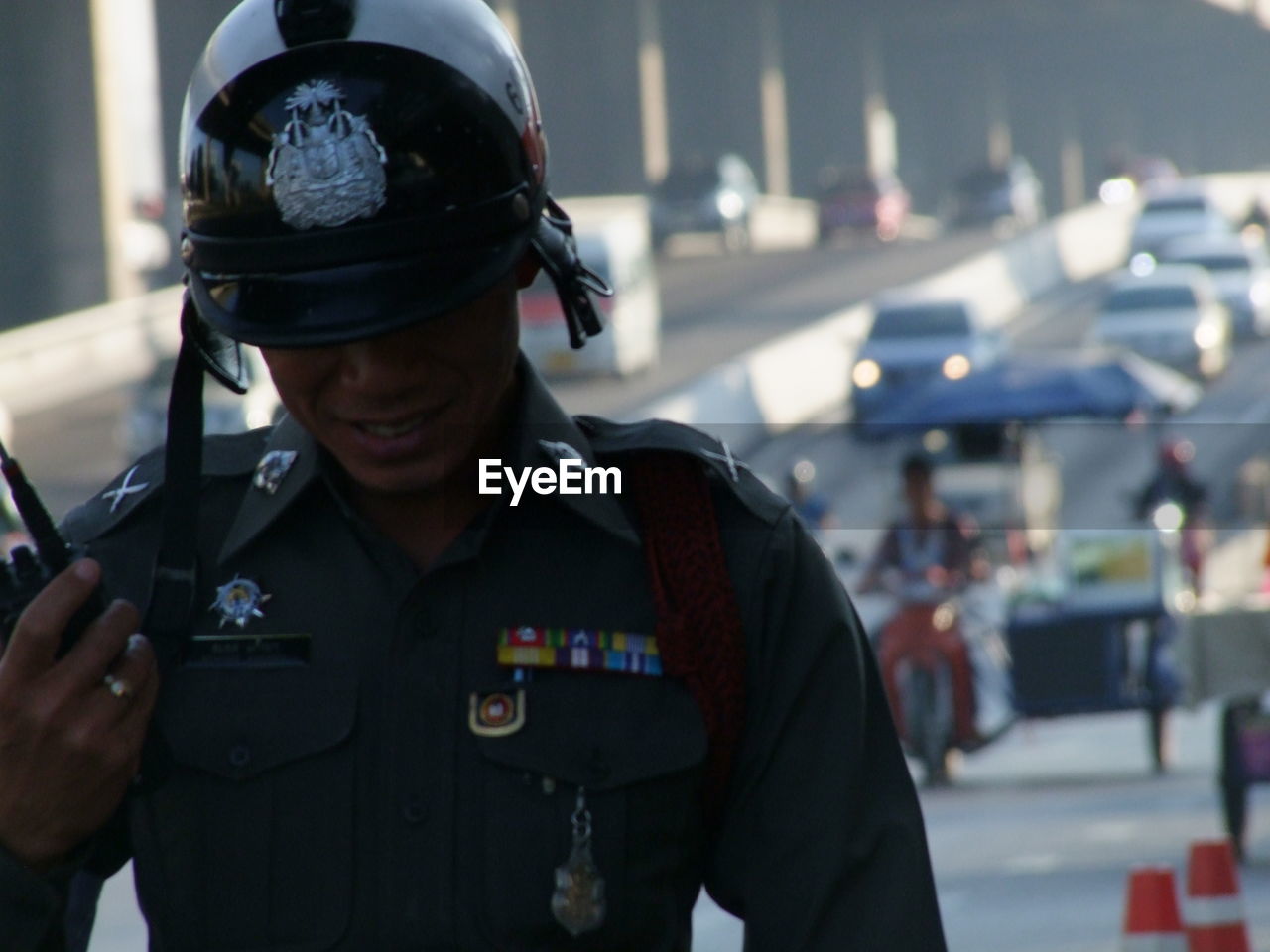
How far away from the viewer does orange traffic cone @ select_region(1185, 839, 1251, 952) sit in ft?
23.6

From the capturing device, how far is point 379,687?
228cm

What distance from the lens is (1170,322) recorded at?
129ft

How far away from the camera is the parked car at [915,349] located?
36562 mm

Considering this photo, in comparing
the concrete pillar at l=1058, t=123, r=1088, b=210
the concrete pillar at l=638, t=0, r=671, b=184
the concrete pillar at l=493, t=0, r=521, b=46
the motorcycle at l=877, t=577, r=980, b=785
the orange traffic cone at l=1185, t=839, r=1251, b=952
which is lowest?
the concrete pillar at l=1058, t=123, r=1088, b=210

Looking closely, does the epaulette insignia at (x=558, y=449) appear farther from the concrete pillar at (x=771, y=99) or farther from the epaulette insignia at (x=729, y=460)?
the concrete pillar at (x=771, y=99)

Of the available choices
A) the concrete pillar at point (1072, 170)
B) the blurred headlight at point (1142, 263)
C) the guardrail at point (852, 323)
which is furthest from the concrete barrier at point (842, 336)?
the concrete pillar at point (1072, 170)

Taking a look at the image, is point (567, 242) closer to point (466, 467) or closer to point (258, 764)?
point (466, 467)

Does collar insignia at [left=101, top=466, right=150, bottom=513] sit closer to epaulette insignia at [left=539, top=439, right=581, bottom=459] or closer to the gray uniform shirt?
the gray uniform shirt

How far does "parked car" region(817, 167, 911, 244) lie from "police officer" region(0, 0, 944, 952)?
61.6m

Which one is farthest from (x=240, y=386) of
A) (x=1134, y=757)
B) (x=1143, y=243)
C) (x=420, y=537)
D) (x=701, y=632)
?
(x=1143, y=243)

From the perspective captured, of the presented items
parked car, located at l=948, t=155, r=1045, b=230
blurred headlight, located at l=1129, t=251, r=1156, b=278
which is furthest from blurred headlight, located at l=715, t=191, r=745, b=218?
blurred headlight, located at l=1129, t=251, r=1156, b=278

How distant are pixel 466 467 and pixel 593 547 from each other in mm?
132

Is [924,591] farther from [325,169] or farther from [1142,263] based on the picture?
[1142,263]

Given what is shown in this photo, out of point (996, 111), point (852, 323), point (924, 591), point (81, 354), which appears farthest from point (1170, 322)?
→ point (996, 111)
